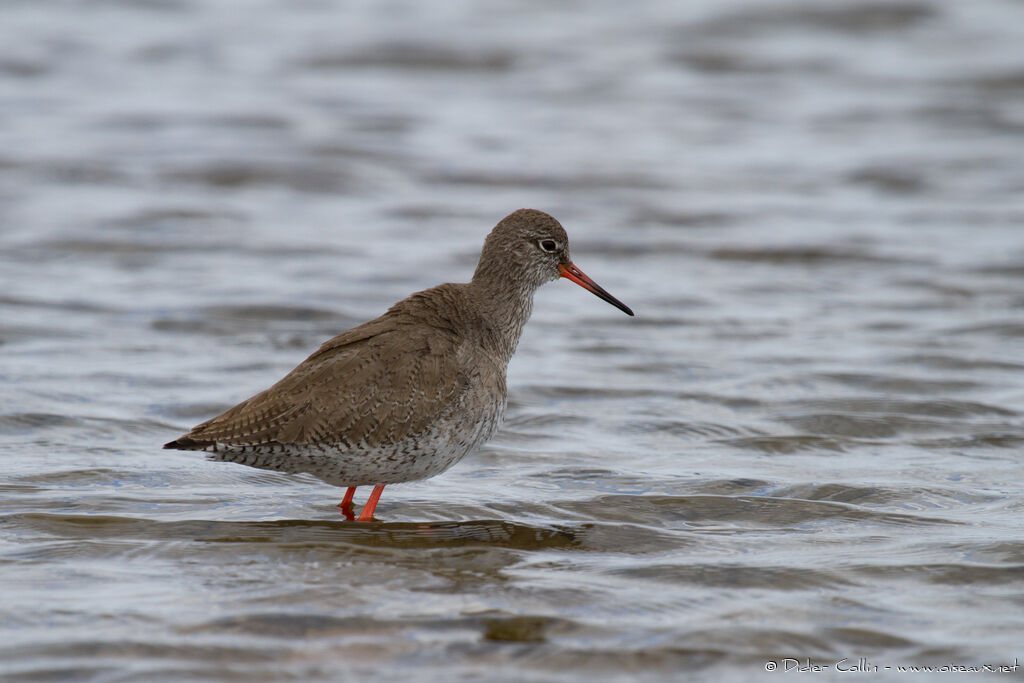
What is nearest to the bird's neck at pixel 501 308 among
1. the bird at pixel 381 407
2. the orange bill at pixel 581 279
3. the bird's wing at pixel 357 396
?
the bird at pixel 381 407

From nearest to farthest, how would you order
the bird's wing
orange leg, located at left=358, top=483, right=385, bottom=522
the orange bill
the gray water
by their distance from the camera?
the gray water
the bird's wing
orange leg, located at left=358, top=483, right=385, bottom=522
the orange bill

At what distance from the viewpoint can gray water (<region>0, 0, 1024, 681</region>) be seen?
607 centimetres

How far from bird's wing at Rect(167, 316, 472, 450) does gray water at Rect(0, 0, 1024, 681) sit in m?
0.54

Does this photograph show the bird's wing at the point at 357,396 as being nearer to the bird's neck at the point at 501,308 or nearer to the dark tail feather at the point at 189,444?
the dark tail feather at the point at 189,444

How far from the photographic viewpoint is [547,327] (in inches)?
493

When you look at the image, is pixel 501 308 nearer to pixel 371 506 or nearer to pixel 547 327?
pixel 371 506

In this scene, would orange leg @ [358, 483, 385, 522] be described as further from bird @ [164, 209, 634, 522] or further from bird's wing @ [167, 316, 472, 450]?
bird's wing @ [167, 316, 472, 450]

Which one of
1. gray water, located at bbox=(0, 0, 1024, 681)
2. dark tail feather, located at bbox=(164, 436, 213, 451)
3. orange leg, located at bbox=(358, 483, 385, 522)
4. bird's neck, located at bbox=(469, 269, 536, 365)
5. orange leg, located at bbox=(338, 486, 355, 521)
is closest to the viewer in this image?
gray water, located at bbox=(0, 0, 1024, 681)

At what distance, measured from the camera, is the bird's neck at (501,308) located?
818 cm

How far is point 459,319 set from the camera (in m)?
7.94

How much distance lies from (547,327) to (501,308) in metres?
4.22

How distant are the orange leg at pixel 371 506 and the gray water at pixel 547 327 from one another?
0.11m

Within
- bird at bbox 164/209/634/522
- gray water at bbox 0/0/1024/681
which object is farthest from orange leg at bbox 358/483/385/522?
gray water at bbox 0/0/1024/681

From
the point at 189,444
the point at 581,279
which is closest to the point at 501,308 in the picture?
the point at 581,279
